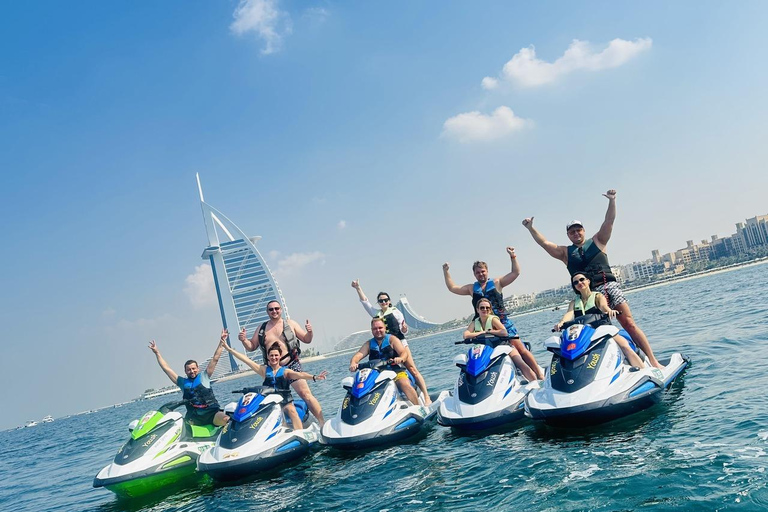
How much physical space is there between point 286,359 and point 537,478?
4672 millimetres

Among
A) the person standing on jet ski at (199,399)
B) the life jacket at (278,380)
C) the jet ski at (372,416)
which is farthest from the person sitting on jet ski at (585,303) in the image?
the person standing on jet ski at (199,399)

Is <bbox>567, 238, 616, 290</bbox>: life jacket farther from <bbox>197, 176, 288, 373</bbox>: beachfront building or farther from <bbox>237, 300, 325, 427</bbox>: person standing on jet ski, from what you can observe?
<bbox>197, 176, 288, 373</bbox>: beachfront building

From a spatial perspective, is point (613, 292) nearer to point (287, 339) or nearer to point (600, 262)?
point (600, 262)

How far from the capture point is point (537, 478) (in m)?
4.52

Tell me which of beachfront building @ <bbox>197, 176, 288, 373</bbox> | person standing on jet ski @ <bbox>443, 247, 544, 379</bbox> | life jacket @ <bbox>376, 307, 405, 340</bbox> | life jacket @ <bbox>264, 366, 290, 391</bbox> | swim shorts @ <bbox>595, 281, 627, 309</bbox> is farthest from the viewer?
beachfront building @ <bbox>197, 176, 288, 373</bbox>

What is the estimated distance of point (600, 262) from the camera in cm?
705

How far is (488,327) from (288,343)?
9.95 ft

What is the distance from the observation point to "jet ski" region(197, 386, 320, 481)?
650 centimetres

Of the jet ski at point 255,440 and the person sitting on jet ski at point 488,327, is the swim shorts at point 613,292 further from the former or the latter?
the jet ski at point 255,440

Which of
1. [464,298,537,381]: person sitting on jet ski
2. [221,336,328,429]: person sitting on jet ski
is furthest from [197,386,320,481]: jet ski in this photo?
[464,298,537,381]: person sitting on jet ski

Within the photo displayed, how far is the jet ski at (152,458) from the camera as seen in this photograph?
7.00 metres

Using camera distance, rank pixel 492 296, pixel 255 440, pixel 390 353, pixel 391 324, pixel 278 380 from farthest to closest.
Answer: pixel 391 324 < pixel 492 296 < pixel 390 353 < pixel 278 380 < pixel 255 440

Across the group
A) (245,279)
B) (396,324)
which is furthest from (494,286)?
(245,279)

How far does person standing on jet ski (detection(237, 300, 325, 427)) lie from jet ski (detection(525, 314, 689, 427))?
10.9 feet
